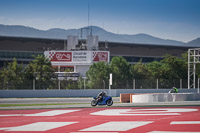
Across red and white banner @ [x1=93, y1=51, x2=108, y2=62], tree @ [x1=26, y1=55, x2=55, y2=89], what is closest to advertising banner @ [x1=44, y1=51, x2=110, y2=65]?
red and white banner @ [x1=93, y1=51, x2=108, y2=62]

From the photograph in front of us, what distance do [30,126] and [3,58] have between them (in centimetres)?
7292

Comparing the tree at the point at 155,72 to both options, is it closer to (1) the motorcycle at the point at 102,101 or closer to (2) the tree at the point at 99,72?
(2) the tree at the point at 99,72

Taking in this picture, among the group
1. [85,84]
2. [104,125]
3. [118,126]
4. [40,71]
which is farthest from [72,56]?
[118,126]

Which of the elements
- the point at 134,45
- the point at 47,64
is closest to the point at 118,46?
the point at 134,45

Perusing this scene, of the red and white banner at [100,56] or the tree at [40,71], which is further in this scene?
the red and white banner at [100,56]

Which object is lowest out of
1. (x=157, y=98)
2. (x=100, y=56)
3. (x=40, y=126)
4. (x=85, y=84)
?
(x=40, y=126)

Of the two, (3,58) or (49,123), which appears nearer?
(49,123)

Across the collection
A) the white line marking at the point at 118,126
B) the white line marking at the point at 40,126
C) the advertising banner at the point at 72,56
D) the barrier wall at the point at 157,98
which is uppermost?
the advertising banner at the point at 72,56

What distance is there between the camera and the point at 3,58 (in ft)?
283

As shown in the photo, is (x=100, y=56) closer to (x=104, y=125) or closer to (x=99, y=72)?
(x=99, y=72)

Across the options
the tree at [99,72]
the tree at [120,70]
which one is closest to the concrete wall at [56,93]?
the tree at [99,72]

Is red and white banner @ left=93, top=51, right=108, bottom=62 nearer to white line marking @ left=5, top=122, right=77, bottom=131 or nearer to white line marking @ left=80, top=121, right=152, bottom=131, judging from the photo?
white line marking @ left=5, top=122, right=77, bottom=131

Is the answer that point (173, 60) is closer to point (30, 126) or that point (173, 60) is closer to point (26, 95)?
point (26, 95)

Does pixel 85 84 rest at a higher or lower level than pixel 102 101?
higher
